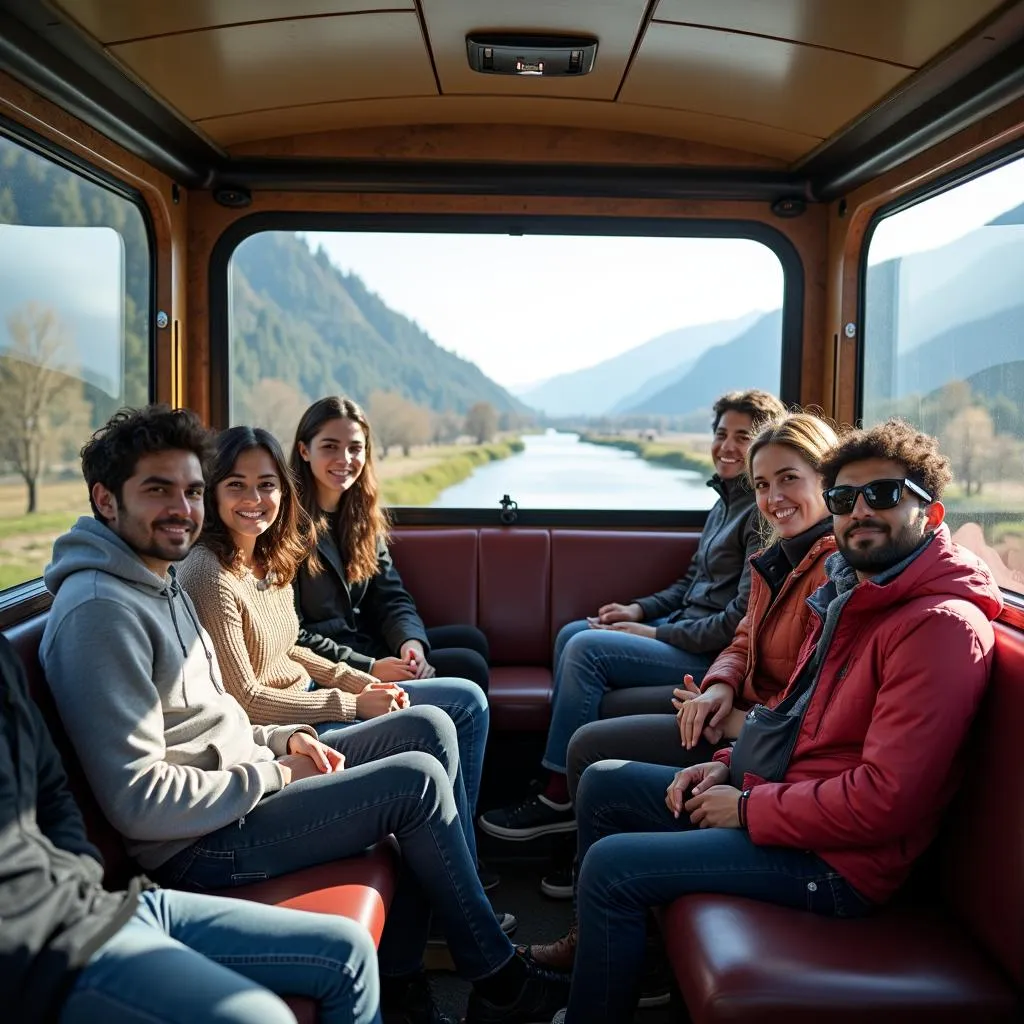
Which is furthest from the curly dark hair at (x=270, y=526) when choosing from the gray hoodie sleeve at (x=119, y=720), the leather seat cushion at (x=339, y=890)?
the leather seat cushion at (x=339, y=890)

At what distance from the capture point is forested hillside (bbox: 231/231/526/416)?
14.5 ft

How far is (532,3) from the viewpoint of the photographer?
2795 mm

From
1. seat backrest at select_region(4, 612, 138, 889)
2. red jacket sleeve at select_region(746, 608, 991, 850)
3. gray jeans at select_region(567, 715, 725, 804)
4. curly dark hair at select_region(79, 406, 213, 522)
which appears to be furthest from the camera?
gray jeans at select_region(567, 715, 725, 804)

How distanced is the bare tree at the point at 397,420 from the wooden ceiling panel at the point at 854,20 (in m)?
2.15

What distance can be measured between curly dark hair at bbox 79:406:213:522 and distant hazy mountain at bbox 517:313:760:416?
248 cm

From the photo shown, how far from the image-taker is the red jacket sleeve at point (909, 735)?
194 centimetres

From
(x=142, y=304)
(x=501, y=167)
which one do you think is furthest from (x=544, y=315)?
(x=142, y=304)

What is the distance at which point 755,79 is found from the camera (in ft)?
10.9

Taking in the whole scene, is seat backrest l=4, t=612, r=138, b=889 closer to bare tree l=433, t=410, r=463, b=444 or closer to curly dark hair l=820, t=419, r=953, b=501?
curly dark hair l=820, t=419, r=953, b=501

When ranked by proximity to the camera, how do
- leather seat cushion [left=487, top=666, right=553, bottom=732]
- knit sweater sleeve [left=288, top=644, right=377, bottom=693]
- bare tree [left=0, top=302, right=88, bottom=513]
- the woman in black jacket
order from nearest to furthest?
1. bare tree [left=0, top=302, right=88, bottom=513]
2. knit sweater sleeve [left=288, top=644, right=377, bottom=693]
3. the woman in black jacket
4. leather seat cushion [left=487, top=666, right=553, bottom=732]

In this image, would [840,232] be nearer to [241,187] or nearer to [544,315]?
[544,315]

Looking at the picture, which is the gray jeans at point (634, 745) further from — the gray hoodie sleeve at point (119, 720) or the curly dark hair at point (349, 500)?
the gray hoodie sleeve at point (119, 720)

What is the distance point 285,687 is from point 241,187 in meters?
2.25

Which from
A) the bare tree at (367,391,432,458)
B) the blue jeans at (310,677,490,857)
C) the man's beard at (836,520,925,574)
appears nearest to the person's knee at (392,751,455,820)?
the blue jeans at (310,677,490,857)
